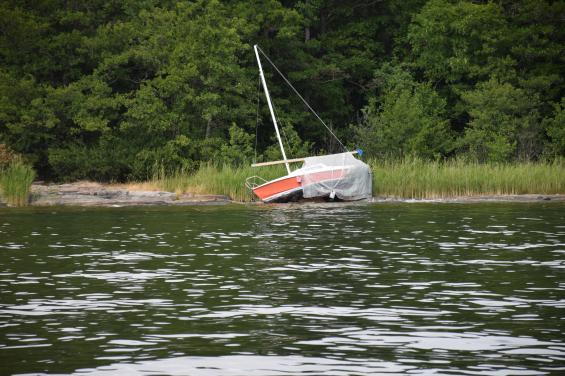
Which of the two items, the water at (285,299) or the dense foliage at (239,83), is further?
the dense foliage at (239,83)

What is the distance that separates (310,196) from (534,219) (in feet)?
39.7

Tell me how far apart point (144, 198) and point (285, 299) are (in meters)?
27.2

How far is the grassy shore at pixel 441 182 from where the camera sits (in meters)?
41.9

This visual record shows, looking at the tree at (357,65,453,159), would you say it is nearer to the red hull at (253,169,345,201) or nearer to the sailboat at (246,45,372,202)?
the sailboat at (246,45,372,202)

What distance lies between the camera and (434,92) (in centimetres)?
5978

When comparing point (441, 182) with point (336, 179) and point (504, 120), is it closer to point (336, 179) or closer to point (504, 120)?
point (336, 179)

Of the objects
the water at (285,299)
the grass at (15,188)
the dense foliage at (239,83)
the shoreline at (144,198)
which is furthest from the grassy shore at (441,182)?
the water at (285,299)

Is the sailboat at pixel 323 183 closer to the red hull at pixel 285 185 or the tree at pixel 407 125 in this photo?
the red hull at pixel 285 185

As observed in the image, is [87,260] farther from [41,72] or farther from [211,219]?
[41,72]

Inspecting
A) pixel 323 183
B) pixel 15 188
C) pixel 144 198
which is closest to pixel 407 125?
pixel 323 183

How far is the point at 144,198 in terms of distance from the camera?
42188 millimetres

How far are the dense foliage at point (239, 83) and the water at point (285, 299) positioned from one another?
73.4 ft

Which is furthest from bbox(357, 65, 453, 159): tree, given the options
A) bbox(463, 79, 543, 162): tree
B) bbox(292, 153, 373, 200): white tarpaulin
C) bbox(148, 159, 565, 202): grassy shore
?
bbox(292, 153, 373, 200): white tarpaulin

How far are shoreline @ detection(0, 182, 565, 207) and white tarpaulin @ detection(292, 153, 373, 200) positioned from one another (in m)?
0.63
